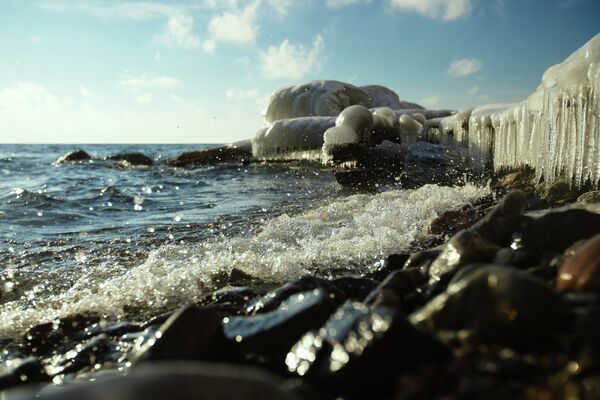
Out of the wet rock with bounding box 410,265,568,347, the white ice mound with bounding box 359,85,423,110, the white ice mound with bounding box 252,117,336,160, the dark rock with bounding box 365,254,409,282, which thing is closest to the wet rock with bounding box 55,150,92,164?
the white ice mound with bounding box 252,117,336,160

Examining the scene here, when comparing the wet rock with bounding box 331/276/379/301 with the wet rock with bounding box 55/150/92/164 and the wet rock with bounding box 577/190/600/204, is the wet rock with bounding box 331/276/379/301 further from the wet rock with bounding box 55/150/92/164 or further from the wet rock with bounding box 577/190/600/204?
the wet rock with bounding box 55/150/92/164

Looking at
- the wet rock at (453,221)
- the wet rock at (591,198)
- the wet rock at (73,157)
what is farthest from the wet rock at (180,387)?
the wet rock at (73,157)

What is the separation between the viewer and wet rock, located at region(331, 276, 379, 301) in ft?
9.52

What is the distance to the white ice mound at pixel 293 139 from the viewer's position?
19.0 meters

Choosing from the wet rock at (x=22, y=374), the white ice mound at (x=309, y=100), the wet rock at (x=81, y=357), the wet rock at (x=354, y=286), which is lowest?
the wet rock at (x=81, y=357)

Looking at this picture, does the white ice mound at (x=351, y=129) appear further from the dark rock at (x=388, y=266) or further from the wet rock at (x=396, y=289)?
the wet rock at (x=396, y=289)

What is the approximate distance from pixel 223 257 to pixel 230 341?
2.62 metres

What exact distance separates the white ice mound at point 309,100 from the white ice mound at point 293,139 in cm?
579

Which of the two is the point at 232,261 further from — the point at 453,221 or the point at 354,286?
the point at 453,221

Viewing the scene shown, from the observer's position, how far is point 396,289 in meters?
2.46

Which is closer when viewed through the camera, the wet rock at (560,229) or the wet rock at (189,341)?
the wet rock at (189,341)

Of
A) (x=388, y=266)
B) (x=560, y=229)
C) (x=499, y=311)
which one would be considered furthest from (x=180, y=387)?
(x=388, y=266)

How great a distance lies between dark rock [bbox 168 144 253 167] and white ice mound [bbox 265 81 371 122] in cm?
397

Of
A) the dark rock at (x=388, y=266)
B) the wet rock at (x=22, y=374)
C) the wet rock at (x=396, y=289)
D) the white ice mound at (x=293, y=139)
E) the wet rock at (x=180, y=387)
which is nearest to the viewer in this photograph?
the wet rock at (x=180, y=387)
